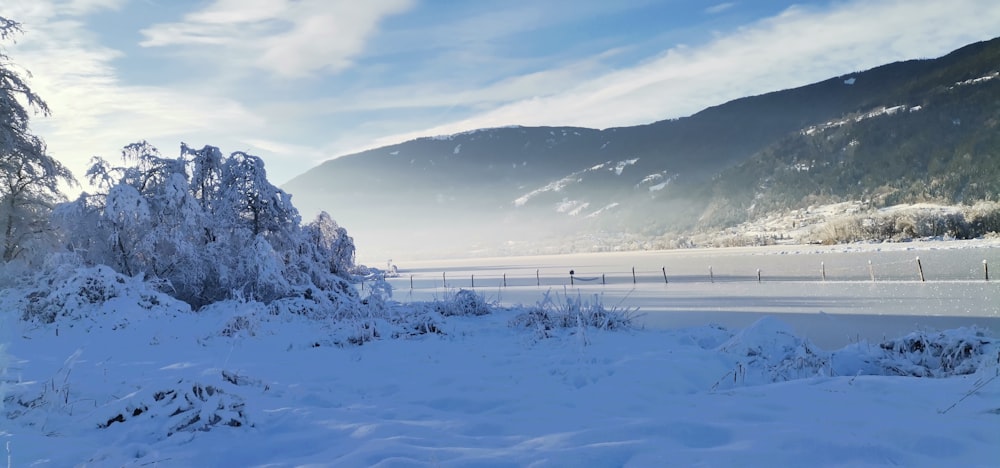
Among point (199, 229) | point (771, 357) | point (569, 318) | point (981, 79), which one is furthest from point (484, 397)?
A: point (981, 79)

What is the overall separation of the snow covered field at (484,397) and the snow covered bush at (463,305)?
2820 millimetres

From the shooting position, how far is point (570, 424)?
3.61 metres

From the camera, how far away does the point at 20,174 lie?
51.8 feet

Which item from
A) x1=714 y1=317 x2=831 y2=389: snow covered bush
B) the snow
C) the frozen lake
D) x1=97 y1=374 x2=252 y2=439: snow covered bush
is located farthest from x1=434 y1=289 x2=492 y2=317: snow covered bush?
the snow

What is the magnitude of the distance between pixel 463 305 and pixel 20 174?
47.0 feet

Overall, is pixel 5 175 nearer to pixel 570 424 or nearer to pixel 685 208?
pixel 570 424

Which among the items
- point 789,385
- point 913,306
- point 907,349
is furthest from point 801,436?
point 913,306

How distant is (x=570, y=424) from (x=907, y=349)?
6146mm

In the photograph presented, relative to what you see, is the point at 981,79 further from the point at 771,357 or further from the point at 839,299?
the point at 771,357

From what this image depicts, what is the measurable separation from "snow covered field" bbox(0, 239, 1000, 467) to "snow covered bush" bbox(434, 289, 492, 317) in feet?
9.25

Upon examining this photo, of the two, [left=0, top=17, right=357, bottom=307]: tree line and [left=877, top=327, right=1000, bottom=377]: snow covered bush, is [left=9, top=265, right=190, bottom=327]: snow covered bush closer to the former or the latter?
[left=0, top=17, right=357, bottom=307]: tree line

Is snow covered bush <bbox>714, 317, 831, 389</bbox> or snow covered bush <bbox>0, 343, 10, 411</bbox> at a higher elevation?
snow covered bush <bbox>0, 343, 10, 411</bbox>

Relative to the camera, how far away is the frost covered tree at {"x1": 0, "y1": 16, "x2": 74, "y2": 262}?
49.4 feet

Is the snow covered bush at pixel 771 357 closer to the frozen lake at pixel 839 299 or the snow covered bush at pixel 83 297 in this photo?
the frozen lake at pixel 839 299
